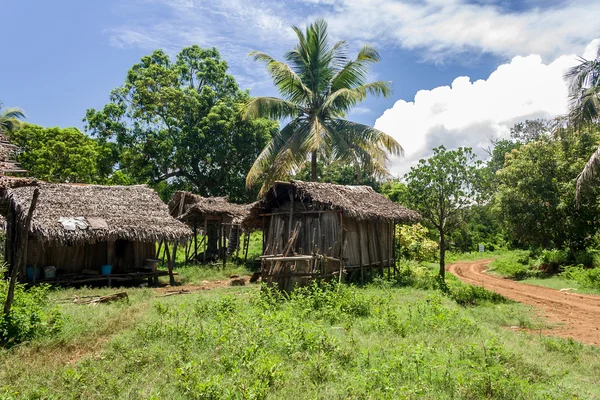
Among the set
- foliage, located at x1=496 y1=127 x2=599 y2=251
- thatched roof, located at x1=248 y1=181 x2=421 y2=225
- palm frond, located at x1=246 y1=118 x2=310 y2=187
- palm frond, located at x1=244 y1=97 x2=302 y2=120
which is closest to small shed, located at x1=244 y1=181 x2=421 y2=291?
thatched roof, located at x1=248 y1=181 x2=421 y2=225

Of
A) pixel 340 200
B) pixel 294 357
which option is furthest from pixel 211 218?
pixel 294 357

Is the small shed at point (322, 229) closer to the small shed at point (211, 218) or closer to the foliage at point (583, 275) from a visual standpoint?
the small shed at point (211, 218)

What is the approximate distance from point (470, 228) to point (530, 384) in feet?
106

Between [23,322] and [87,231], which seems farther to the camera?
[87,231]

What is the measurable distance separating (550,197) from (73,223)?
1893 centimetres

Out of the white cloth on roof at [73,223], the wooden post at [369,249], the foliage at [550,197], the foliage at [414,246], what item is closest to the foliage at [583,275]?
the foliage at [550,197]

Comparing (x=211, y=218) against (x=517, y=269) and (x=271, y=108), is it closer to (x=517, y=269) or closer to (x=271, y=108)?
(x=271, y=108)

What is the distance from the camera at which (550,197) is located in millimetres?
19547

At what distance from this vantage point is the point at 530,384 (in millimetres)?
5656

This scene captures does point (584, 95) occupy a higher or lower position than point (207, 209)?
higher

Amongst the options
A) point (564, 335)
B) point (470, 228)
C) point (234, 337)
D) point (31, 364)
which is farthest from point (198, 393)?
point (470, 228)

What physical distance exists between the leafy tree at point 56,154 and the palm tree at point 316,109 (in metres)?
11.3

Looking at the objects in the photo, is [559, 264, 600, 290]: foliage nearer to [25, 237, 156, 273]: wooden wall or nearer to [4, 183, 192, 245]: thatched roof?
[4, 183, 192, 245]: thatched roof

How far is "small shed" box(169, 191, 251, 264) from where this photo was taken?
64.0 feet
